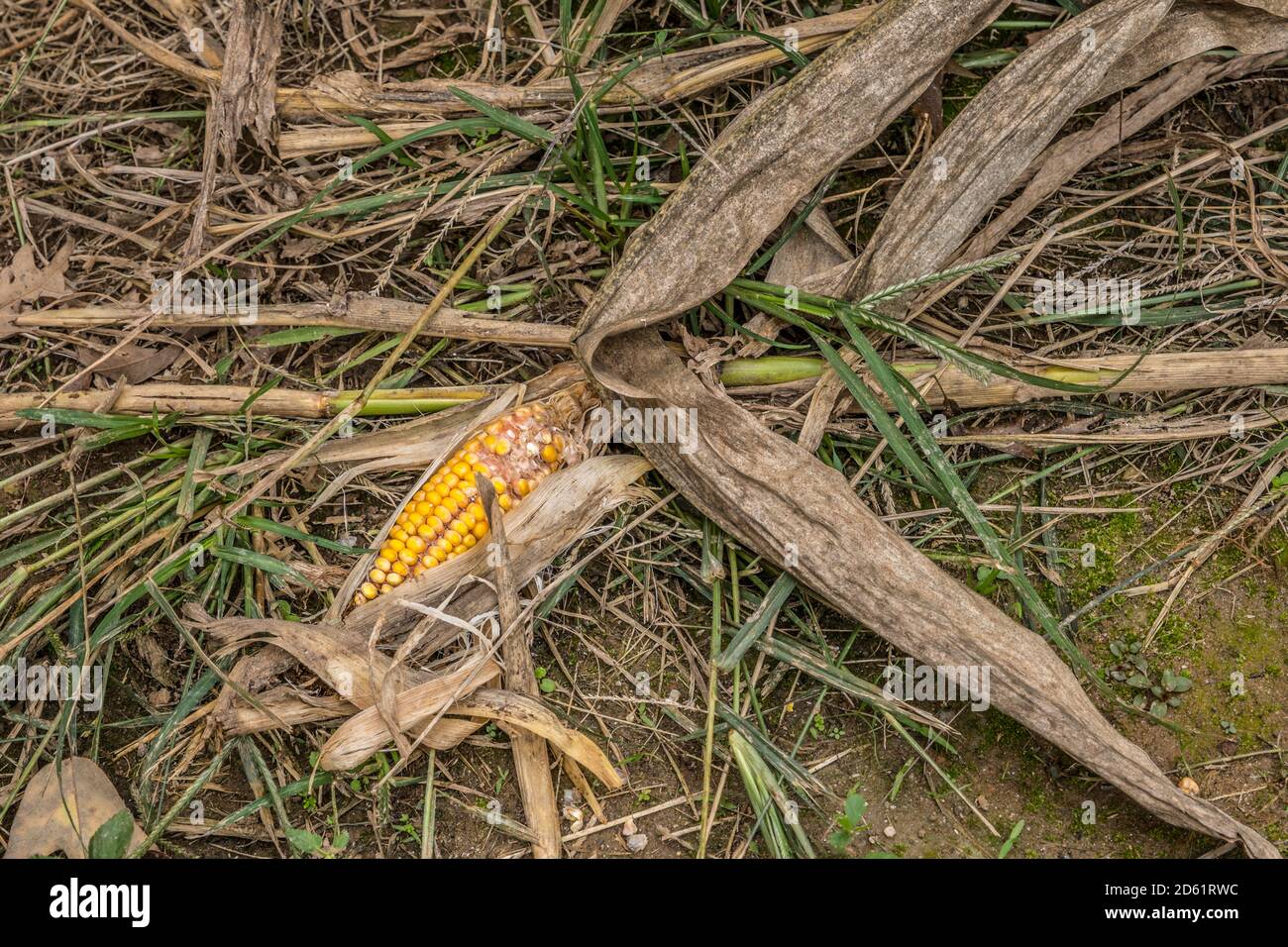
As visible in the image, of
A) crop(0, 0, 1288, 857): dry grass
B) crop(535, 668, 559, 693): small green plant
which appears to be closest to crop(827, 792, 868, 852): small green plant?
Answer: crop(0, 0, 1288, 857): dry grass

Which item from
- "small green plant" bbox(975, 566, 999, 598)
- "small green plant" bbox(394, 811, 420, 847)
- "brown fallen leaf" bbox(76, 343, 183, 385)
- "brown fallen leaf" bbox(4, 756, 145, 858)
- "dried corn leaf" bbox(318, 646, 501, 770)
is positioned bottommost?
"small green plant" bbox(394, 811, 420, 847)

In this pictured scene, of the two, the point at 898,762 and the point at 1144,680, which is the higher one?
the point at 1144,680

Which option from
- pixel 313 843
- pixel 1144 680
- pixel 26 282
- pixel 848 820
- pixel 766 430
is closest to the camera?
pixel 848 820

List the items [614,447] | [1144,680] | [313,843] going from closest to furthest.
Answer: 1. [313,843]
2. [1144,680]
3. [614,447]

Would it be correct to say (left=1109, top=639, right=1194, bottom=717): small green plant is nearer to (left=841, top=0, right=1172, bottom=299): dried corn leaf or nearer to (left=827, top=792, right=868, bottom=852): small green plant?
(left=827, top=792, right=868, bottom=852): small green plant

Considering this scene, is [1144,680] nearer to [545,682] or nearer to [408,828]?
[545,682]

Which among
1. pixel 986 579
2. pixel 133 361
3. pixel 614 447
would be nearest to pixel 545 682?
pixel 614 447

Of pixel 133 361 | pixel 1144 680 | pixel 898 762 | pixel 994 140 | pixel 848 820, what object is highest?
pixel 994 140

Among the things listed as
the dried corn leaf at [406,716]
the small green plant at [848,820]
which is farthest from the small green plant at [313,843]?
the small green plant at [848,820]
